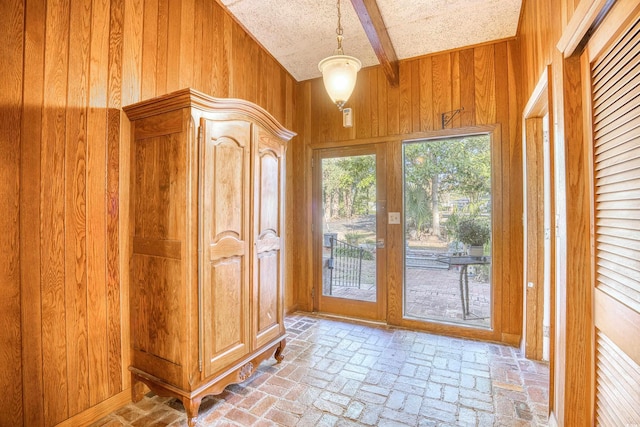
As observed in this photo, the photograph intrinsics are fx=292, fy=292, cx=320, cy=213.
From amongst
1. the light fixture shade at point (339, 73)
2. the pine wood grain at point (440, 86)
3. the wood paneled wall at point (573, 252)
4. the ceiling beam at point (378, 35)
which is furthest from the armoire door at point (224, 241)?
the pine wood grain at point (440, 86)

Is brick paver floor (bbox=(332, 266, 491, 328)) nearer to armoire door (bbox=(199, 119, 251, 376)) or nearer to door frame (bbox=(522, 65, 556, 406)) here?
door frame (bbox=(522, 65, 556, 406))

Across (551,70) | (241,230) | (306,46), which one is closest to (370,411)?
(241,230)

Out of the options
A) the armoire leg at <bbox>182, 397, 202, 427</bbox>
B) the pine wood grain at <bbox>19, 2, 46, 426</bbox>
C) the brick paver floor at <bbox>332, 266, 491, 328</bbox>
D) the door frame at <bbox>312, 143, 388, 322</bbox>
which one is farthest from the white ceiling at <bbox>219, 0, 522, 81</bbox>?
the armoire leg at <bbox>182, 397, 202, 427</bbox>

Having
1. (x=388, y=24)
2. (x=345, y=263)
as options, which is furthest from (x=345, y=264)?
(x=388, y=24)

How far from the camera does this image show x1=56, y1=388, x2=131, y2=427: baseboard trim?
5.95ft

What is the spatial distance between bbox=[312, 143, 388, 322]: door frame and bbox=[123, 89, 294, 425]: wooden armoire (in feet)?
5.28

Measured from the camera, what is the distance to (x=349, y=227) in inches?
148

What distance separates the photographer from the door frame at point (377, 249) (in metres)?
3.55

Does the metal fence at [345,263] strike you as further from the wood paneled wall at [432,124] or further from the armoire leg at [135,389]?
the armoire leg at [135,389]

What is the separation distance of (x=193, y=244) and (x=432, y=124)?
2802mm

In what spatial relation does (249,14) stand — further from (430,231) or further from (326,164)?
(430,231)

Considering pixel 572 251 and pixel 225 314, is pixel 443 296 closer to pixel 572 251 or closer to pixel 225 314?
pixel 572 251

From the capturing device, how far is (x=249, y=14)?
2.93 m

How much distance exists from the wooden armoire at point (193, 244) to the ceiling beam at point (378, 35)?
1.23m
